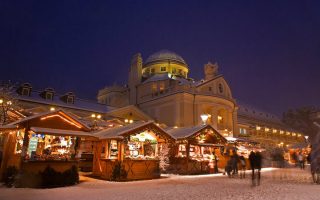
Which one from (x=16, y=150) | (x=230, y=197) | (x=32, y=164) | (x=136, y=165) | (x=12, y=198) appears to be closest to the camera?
(x=12, y=198)

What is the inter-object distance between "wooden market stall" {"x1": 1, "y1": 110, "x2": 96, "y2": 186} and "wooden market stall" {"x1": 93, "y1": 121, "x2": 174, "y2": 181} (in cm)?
228

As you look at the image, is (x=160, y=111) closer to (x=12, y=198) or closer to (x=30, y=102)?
(x=30, y=102)

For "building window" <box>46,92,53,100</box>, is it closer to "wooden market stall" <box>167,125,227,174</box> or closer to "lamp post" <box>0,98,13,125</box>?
"lamp post" <box>0,98,13,125</box>

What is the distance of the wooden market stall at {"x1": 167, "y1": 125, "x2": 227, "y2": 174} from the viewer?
2164cm

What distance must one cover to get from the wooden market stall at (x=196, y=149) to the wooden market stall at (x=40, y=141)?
9.14 metres

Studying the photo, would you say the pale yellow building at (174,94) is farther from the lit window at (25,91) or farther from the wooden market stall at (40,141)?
the wooden market stall at (40,141)

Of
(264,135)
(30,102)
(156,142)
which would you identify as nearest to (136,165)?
(156,142)

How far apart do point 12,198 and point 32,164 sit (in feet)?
11.2

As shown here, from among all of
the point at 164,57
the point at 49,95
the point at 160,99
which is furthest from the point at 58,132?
the point at 164,57

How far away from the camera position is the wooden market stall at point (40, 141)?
12.9 metres

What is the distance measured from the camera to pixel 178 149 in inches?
888

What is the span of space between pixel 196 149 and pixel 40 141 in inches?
516

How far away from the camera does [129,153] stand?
720 inches

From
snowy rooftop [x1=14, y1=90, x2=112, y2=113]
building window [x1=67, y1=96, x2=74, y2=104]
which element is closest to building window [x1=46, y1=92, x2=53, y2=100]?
snowy rooftop [x1=14, y1=90, x2=112, y2=113]
